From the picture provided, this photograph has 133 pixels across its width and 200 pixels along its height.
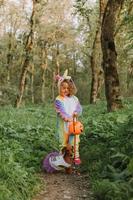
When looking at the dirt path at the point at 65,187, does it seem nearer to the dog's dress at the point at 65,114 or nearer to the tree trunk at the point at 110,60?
the dog's dress at the point at 65,114

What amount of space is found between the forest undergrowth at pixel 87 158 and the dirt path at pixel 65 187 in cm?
15

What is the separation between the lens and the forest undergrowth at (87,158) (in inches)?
276

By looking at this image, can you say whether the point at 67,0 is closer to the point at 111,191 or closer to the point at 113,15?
the point at 113,15

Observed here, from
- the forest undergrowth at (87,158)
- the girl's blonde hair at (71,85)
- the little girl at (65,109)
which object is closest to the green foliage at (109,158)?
the forest undergrowth at (87,158)

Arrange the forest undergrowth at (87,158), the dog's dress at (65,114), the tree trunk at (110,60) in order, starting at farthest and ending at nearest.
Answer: the tree trunk at (110,60) → the dog's dress at (65,114) → the forest undergrowth at (87,158)

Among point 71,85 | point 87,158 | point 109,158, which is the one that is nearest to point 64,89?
point 71,85

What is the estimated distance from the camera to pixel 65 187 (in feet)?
27.1

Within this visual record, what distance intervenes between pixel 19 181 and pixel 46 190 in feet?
2.81

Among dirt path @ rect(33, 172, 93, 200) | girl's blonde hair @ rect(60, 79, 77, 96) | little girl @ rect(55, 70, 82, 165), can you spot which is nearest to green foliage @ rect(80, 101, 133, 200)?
dirt path @ rect(33, 172, 93, 200)

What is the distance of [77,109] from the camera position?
9.54 m

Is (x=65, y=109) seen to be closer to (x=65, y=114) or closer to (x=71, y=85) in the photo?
(x=65, y=114)

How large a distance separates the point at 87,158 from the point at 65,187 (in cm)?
176

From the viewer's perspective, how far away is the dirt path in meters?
7.62

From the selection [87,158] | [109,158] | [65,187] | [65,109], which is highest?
[65,109]
